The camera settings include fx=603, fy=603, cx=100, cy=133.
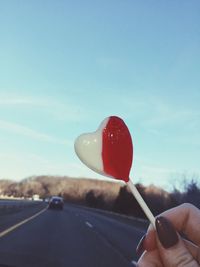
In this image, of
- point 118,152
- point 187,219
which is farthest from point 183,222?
point 118,152

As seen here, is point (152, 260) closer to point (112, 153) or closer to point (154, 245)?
point (154, 245)

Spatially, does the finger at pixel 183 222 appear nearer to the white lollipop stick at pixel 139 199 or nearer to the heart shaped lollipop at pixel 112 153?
the white lollipop stick at pixel 139 199

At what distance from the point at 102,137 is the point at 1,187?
17955 cm

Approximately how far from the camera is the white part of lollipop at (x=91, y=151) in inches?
74.2

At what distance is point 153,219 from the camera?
190 centimetres

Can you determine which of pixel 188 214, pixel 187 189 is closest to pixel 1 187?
pixel 187 189

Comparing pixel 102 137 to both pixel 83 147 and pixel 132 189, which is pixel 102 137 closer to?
pixel 83 147

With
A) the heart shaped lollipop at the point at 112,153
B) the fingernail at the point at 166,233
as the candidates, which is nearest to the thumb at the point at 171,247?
the fingernail at the point at 166,233

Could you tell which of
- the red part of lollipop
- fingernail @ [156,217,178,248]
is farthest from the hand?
the red part of lollipop

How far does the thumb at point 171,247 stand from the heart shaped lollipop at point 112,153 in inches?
7.8

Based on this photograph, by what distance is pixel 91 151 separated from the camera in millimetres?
1907

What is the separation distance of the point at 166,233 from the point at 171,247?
0.17ft

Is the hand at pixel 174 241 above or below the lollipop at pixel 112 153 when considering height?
below

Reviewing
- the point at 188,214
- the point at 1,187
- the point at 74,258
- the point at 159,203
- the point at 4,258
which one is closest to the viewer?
the point at 188,214
